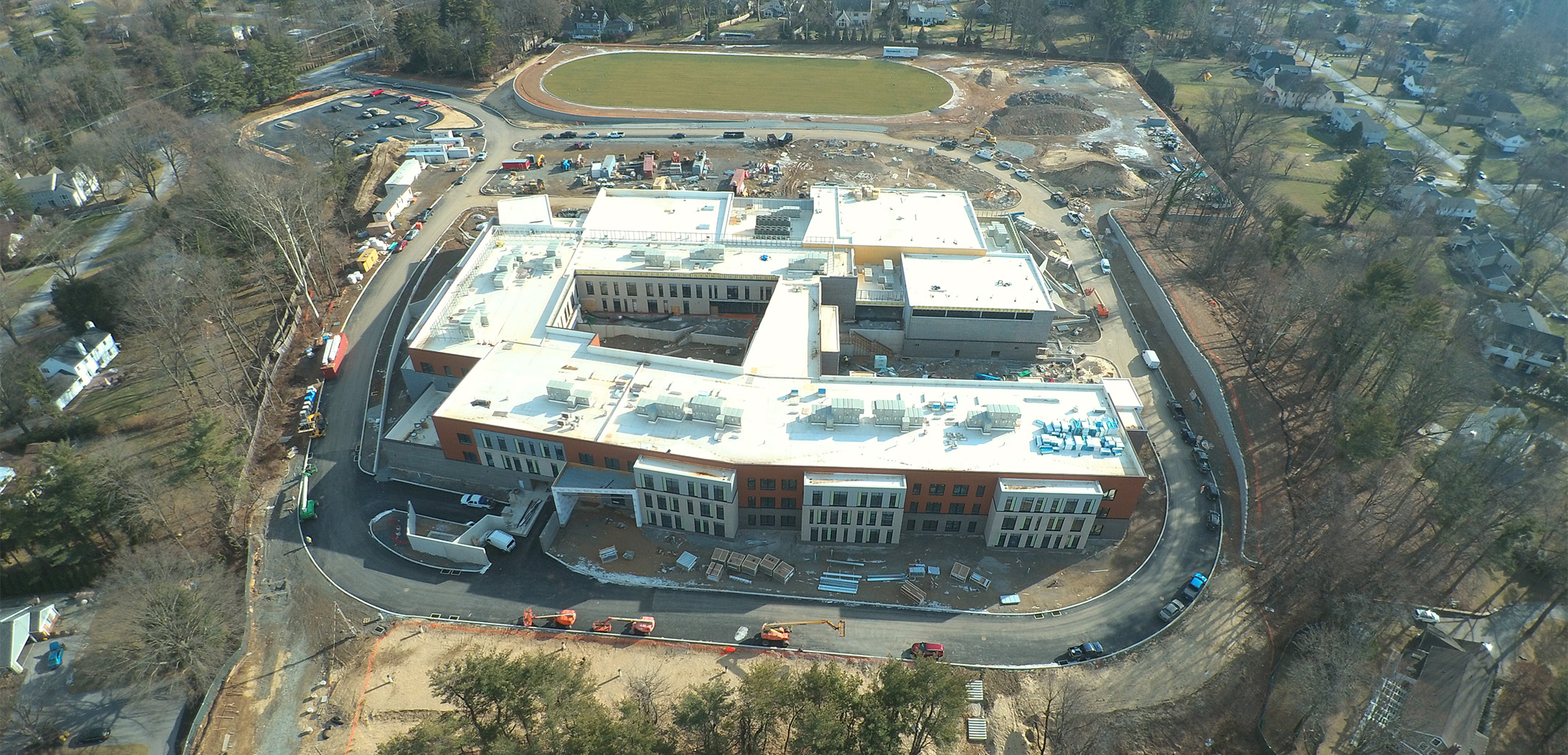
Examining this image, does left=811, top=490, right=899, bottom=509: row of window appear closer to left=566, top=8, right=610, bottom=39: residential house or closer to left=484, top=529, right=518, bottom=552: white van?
left=484, top=529, right=518, bottom=552: white van

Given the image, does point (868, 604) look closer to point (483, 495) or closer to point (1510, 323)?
point (483, 495)

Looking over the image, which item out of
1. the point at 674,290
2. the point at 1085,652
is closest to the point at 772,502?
the point at 1085,652

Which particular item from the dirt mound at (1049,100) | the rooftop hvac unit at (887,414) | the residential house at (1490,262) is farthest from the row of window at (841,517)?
the dirt mound at (1049,100)

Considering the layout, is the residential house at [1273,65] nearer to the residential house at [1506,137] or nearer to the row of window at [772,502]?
the residential house at [1506,137]

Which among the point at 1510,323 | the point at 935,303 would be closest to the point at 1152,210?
the point at 1510,323

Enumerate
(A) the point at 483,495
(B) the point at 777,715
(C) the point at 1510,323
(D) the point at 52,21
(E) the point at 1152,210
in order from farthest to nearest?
(D) the point at 52,21, (E) the point at 1152,210, (C) the point at 1510,323, (A) the point at 483,495, (B) the point at 777,715

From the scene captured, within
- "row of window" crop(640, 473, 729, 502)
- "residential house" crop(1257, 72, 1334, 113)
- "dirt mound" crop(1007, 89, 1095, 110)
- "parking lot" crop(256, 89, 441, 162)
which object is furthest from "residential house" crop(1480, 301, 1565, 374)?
"parking lot" crop(256, 89, 441, 162)

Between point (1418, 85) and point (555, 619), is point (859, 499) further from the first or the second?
point (1418, 85)
